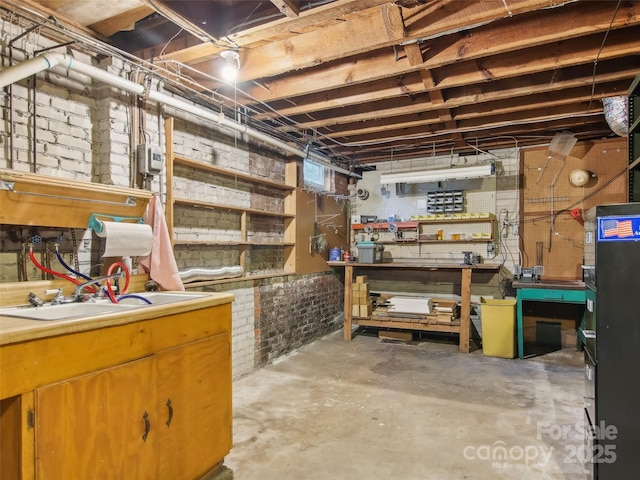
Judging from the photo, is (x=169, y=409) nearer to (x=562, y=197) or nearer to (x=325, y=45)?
(x=325, y=45)

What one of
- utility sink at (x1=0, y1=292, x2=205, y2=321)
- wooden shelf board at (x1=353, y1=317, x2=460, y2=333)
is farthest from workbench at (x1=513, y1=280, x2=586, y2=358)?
utility sink at (x1=0, y1=292, x2=205, y2=321)

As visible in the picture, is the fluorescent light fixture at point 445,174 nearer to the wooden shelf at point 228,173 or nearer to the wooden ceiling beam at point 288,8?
the wooden shelf at point 228,173

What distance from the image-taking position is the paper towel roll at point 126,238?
7.65ft

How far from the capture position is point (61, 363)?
145 cm

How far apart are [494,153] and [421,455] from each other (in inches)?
176

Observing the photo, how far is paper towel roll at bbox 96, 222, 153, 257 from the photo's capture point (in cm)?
233

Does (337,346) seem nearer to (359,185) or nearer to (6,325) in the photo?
(359,185)

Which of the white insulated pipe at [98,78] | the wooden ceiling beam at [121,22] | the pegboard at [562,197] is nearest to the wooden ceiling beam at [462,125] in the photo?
the pegboard at [562,197]

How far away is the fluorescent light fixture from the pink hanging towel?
126 inches

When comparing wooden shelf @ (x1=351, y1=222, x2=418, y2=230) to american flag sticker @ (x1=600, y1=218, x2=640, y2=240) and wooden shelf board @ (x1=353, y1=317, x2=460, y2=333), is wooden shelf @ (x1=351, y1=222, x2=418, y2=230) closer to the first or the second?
wooden shelf board @ (x1=353, y1=317, x2=460, y2=333)

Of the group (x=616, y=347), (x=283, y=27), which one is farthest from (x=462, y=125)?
(x=616, y=347)

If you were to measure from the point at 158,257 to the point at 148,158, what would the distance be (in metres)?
0.75

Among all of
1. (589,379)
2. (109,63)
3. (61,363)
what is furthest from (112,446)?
(109,63)

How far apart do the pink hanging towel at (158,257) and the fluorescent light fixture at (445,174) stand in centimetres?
320
